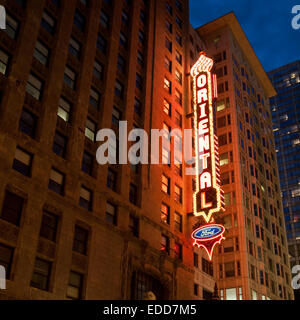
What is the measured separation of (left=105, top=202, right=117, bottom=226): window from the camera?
3505 centimetres

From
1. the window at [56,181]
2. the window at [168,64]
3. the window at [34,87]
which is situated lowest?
the window at [56,181]

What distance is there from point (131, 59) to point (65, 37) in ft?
33.9

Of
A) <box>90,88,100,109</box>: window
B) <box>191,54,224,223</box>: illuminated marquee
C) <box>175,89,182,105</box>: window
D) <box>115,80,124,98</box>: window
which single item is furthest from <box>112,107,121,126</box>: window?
<box>175,89,182,105</box>: window

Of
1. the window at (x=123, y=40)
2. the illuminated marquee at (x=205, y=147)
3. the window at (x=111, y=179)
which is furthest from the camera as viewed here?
the window at (x=123, y=40)

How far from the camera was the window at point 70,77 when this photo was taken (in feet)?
118

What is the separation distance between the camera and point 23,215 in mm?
27062

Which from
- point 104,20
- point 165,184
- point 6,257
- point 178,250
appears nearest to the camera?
point 6,257

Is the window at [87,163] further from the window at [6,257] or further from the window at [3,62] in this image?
the window at [6,257]

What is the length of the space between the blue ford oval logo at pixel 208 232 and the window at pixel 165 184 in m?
5.92

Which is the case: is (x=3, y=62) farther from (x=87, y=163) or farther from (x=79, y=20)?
(x=79, y=20)

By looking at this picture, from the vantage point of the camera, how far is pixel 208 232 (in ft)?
135

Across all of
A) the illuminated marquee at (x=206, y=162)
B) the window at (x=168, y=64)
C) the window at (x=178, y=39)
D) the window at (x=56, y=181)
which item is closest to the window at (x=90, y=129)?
the window at (x=56, y=181)

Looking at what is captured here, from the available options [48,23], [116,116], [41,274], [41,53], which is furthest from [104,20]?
[41,274]

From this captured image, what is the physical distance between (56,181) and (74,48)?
14164mm
